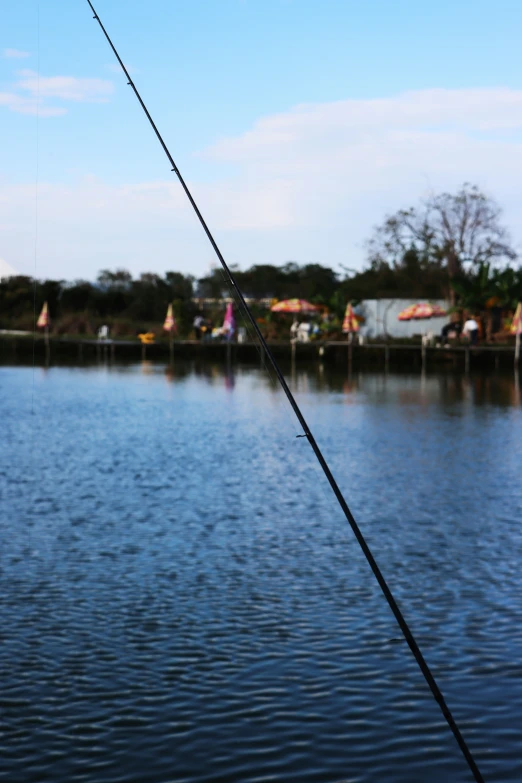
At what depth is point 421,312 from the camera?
6003cm

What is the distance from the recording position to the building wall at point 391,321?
63.1 metres

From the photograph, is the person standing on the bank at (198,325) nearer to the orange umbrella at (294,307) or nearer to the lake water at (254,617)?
the orange umbrella at (294,307)

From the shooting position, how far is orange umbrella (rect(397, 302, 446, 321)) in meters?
60.0

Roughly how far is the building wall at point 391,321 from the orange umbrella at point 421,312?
200cm

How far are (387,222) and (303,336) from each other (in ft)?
25.3

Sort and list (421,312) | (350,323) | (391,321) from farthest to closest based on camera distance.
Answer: (391,321)
(421,312)
(350,323)

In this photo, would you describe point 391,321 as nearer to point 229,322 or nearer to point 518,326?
point 229,322

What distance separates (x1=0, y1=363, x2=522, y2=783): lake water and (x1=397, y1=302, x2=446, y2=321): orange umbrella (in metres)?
38.9

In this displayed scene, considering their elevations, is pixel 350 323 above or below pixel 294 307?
below

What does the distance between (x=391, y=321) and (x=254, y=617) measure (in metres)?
55.3

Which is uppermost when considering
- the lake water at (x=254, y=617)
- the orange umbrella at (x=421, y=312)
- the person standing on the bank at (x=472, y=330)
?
the orange umbrella at (x=421, y=312)

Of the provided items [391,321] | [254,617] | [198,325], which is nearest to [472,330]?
[391,321]

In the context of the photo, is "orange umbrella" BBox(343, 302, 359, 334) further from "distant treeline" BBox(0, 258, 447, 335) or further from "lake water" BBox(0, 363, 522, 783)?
"lake water" BBox(0, 363, 522, 783)

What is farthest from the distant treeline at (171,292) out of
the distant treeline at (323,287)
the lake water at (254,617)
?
the lake water at (254,617)
